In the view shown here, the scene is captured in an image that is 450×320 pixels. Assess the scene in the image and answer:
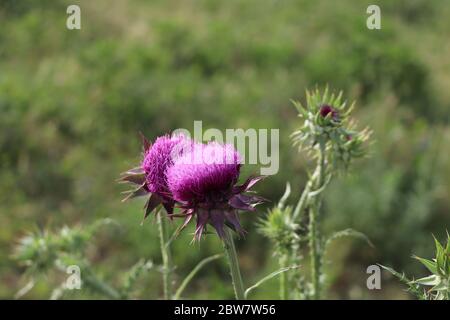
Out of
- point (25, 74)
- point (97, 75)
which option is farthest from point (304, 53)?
point (25, 74)

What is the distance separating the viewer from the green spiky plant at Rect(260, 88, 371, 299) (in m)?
2.80

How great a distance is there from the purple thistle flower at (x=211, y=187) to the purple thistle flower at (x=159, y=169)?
75 mm

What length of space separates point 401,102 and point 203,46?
3.15m

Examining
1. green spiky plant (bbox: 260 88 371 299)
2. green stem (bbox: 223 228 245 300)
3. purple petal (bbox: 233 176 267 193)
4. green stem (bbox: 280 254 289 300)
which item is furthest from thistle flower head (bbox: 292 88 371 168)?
green stem (bbox: 223 228 245 300)

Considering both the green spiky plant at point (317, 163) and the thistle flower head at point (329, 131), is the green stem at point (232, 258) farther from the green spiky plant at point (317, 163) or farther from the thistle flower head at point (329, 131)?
the thistle flower head at point (329, 131)

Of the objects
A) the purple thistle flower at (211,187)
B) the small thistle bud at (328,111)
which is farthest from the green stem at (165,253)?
the small thistle bud at (328,111)

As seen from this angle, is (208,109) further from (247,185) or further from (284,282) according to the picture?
(247,185)

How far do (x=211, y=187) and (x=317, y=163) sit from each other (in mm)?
895

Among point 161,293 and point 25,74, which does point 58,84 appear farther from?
point 161,293

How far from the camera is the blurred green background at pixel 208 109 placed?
5.61 metres

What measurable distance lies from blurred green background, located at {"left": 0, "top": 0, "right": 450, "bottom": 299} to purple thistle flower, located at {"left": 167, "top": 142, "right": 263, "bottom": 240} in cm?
161

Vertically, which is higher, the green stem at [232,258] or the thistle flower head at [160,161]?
the thistle flower head at [160,161]

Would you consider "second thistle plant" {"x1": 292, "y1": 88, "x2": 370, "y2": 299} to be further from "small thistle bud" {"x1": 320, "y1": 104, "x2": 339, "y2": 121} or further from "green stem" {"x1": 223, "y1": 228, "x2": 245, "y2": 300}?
"green stem" {"x1": 223, "y1": 228, "x2": 245, "y2": 300}

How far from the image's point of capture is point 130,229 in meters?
5.63
